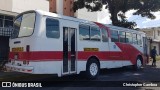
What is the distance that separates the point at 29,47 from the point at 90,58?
376cm

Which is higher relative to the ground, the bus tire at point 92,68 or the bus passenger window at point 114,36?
the bus passenger window at point 114,36

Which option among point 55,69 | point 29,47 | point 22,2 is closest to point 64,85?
point 55,69

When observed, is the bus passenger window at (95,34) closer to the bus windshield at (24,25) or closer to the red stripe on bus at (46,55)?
the red stripe on bus at (46,55)

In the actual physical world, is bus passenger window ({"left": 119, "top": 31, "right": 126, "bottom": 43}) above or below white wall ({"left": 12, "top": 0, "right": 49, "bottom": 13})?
below

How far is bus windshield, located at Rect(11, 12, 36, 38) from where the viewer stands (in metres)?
10.4

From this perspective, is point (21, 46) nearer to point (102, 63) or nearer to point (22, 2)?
point (102, 63)

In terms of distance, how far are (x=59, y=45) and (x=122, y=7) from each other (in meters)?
13.4

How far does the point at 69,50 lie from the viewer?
37.3 feet

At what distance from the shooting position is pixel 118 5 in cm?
2200

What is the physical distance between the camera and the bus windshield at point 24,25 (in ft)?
34.0

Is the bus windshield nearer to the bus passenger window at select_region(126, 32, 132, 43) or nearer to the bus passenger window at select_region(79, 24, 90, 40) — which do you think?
the bus passenger window at select_region(79, 24, 90, 40)

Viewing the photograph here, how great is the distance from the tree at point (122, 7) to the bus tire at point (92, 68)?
32.3ft

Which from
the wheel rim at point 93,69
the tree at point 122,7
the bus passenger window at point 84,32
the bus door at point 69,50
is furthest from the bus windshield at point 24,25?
the tree at point 122,7

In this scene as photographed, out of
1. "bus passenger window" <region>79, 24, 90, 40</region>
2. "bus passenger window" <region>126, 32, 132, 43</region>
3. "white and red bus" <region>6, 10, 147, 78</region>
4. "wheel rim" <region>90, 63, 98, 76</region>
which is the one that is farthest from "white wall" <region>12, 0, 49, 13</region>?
"wheel rim" <region>90, 63, 98, 76</region>
